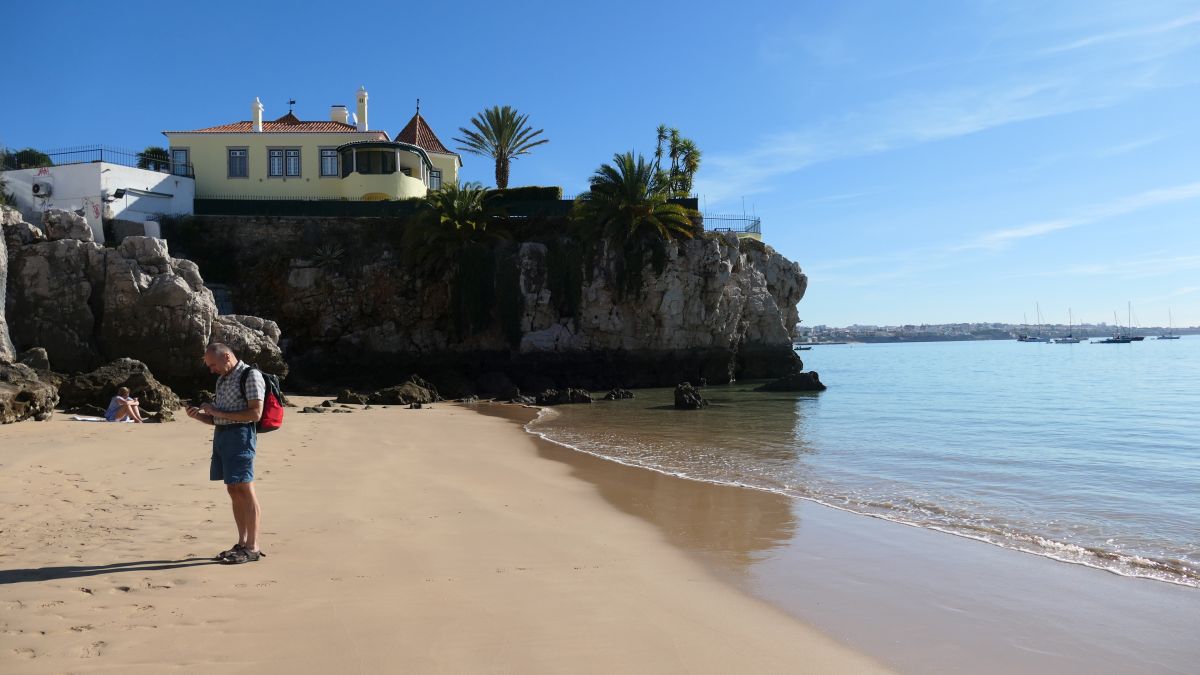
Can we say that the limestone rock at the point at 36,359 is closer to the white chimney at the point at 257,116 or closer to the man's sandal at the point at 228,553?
the man's sandal at the point at 228,553

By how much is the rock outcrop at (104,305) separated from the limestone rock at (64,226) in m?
0.03

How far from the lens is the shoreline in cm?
465

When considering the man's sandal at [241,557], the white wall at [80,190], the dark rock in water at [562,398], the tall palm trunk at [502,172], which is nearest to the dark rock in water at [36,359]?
the man's sandal at [241,557]

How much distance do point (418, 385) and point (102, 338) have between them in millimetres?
9428

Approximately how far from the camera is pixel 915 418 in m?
22.3

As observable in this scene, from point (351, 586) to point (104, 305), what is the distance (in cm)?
1778

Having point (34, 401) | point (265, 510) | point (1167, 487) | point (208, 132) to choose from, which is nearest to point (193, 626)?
point (265, 510)

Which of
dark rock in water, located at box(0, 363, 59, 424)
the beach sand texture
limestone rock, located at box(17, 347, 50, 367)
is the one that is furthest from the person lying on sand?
the beach sand texture

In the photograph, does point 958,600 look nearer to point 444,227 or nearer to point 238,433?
point 238,433

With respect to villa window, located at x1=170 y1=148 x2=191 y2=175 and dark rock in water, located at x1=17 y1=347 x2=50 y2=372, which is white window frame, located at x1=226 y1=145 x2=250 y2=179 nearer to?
villa window, located at x1=170 y1=148 x2=191 y2=175

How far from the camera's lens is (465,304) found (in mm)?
32562

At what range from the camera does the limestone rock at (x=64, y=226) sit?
19.8m

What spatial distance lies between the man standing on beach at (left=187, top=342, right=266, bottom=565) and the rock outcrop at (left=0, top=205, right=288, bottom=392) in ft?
51.5

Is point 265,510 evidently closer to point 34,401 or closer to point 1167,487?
point 34,401
